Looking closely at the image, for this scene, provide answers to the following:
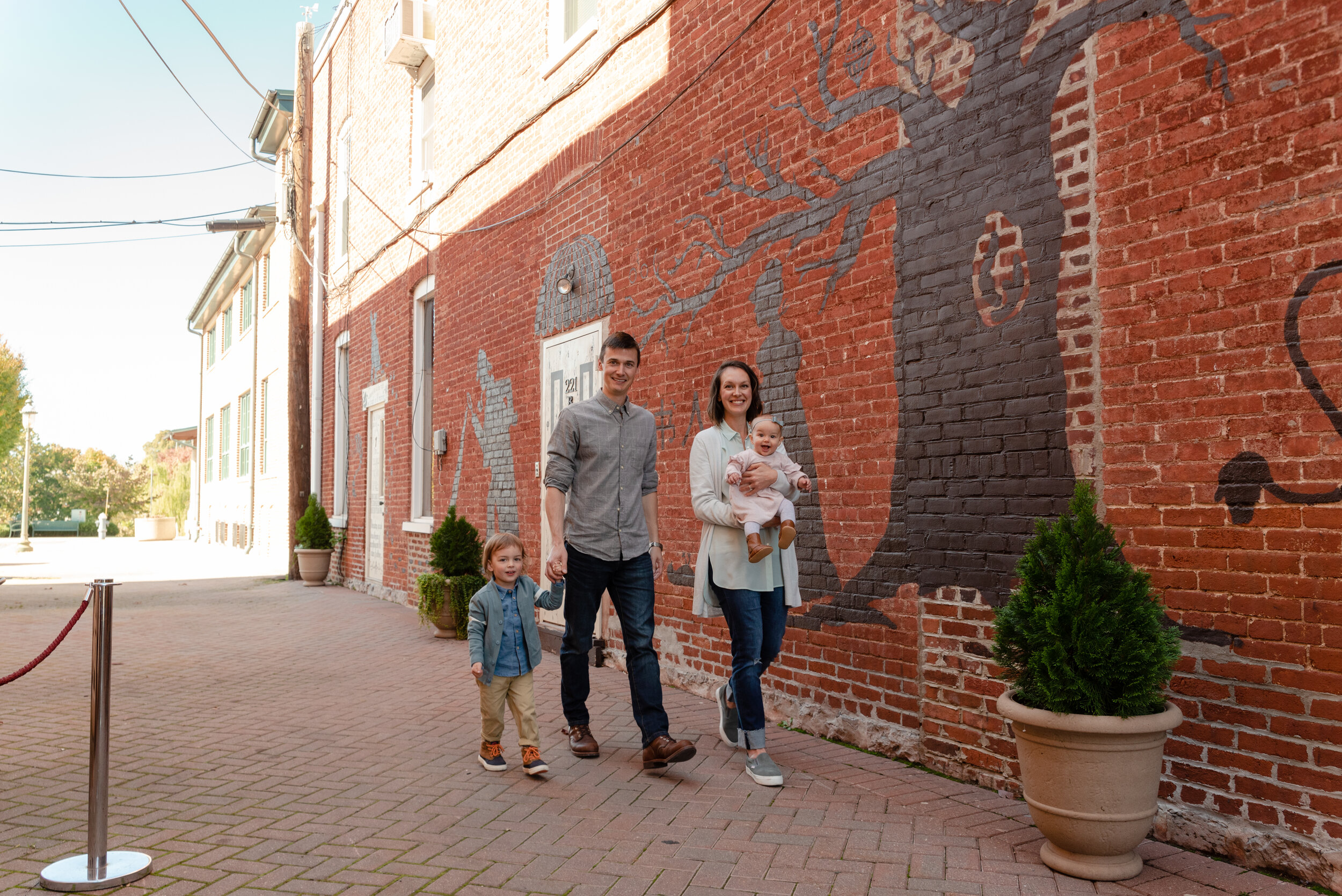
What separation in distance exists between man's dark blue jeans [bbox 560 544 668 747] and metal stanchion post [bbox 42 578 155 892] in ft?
6.41

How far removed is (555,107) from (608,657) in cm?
478

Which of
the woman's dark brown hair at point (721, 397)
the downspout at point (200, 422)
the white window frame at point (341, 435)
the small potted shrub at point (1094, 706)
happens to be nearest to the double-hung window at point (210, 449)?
the downspout at point (200, 422)

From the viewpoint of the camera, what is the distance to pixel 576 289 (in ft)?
26.3

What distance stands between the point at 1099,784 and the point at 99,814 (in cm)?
332

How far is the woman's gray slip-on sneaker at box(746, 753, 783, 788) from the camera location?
4168 mm

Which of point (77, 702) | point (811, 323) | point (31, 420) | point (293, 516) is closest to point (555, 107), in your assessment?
point (811, 323)

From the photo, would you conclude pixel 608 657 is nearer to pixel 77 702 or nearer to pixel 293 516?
pixel 77 702

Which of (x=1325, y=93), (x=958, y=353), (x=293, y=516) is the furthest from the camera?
(x=293, y=516)

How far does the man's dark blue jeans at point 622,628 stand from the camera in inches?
176

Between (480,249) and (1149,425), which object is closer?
(1149,425)

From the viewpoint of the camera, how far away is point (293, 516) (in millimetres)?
15625

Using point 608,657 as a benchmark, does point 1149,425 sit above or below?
above

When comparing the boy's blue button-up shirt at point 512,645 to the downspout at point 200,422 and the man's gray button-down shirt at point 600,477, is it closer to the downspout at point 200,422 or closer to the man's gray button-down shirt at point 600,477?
the man's gray button-down shirt at point 600,477

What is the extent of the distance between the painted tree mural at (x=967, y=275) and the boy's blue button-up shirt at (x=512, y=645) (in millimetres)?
1641
